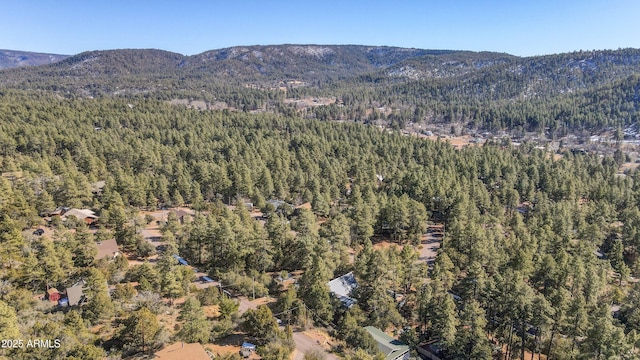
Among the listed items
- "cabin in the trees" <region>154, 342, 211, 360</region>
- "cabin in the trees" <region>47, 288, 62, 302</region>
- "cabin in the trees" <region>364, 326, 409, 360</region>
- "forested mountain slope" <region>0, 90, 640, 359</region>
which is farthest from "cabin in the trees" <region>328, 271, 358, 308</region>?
"cabin in the trees" <region>47, 288, 62, 302</region>

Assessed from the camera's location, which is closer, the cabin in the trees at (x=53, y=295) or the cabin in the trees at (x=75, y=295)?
the cabin in the trees at (x=75, y=295)

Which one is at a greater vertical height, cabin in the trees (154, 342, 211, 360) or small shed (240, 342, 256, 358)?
cabin in the trees (154, 342, 211, 360)

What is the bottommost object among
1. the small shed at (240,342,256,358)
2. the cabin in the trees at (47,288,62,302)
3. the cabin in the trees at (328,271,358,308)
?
the cabin in the trees at (328,271,358,308)

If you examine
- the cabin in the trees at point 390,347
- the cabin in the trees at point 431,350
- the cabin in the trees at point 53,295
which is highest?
the cabin in the trees at point 53,295

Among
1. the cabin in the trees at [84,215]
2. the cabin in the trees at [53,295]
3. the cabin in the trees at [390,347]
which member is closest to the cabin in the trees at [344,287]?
the cabin in the trees at [390,347]

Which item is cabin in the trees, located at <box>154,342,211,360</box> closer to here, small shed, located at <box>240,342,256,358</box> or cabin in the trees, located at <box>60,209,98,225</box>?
small shed, located at <box>240,342,256,358</box>

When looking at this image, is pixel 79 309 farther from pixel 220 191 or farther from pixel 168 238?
pixel 220 191

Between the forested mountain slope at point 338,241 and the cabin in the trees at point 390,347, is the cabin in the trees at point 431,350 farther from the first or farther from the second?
the cabin in the trees at point 390,347
